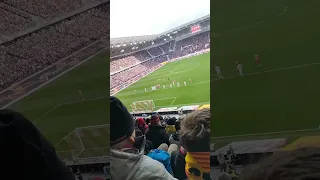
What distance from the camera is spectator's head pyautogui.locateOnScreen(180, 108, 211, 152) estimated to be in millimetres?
2427

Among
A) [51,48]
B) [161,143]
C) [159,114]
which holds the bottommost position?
[161,143]

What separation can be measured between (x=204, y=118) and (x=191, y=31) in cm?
65

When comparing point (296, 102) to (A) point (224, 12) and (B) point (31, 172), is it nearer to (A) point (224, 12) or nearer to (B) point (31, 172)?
(A) point (224, 12)

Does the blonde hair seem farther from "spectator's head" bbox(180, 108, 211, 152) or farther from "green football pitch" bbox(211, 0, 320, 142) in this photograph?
"green football pitch" bbox(211, 0, 320, 142)

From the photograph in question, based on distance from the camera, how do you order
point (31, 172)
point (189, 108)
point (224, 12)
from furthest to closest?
1. point (189, 108)
2. point (224, 12)
3. point (31, 172)

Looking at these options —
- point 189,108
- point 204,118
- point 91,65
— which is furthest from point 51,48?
point 204,118

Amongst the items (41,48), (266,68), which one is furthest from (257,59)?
(41,48)

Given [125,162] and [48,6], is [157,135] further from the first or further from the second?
[48,6]

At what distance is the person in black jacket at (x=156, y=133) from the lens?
117 inches

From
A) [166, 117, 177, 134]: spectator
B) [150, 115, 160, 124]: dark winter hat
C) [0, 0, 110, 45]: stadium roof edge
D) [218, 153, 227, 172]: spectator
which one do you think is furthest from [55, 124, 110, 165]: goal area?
[218, 153, 227, 172]: spectator

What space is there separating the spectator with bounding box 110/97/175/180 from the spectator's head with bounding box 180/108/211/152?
0.76 feet

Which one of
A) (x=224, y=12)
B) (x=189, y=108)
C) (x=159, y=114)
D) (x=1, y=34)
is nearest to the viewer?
(x=224, y=12)

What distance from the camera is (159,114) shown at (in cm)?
296

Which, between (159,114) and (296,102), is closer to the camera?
(296,102)
